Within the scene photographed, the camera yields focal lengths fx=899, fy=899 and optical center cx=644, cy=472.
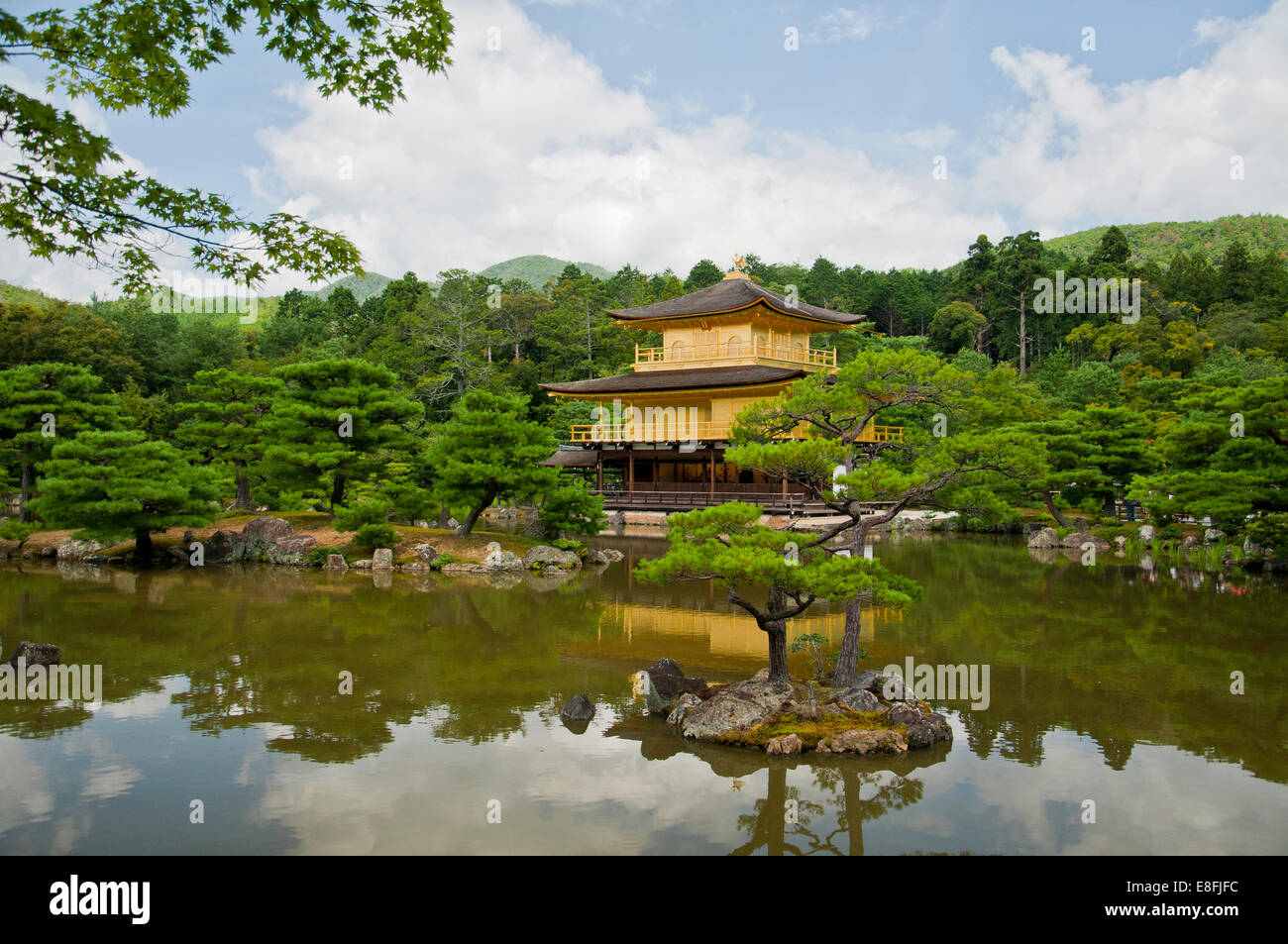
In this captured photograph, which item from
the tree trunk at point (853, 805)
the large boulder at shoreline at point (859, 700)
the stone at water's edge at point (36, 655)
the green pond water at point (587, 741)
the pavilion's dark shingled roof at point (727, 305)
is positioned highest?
the pavilion's dark shingled roof at point (727, 305)

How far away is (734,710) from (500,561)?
1108 centimetres

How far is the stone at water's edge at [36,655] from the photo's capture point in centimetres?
940

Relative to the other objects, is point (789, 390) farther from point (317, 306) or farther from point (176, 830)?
point (317, 306)

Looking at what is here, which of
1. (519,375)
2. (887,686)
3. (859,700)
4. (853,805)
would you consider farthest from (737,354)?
(853,805)

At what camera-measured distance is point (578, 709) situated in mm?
8055

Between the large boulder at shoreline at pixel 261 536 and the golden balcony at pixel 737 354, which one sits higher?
the golden balcony at pixel 737 354

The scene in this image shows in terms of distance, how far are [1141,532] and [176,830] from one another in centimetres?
2085

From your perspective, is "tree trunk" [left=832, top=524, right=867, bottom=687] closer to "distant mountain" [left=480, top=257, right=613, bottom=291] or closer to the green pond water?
the green pond water

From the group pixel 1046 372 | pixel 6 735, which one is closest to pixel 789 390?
pixel 6 735

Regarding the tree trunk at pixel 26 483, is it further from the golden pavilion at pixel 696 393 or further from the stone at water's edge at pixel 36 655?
the golden pavilion at pixel 696 393

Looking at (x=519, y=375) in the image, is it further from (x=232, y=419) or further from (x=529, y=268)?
(x=529, y=268)

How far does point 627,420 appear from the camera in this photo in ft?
98.2

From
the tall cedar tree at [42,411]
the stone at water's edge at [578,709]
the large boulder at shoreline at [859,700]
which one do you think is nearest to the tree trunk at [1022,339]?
the tall cedar tree at [42,411]

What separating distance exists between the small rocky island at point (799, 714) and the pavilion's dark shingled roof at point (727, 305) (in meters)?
20.8
